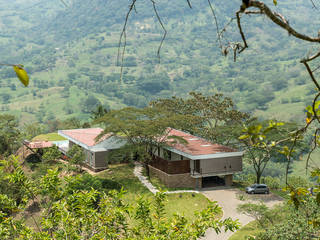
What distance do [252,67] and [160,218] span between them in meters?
161

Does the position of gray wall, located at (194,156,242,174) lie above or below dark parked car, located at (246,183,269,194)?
above

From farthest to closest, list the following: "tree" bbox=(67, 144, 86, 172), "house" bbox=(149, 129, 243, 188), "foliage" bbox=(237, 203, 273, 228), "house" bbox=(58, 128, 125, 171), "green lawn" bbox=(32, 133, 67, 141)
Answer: "green lawn" bbox=(32, 133, 67, 141) < "house" bbox=(58, 128, 125, 171) < "tree" bbox=(67, 144, 86, 172) < "house" bbox=(149, 129, 243, 188) < "foliage" bbox=(237, 203, 273, 228)

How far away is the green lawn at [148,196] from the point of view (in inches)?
743

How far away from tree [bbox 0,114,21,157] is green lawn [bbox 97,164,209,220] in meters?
8.41

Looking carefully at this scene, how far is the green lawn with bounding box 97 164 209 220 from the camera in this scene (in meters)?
18.9

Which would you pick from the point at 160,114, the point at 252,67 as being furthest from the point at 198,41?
the point at 160,114

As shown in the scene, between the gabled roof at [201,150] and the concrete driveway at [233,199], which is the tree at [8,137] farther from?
the concrete driveway at [233,199]

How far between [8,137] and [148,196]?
13.2 m

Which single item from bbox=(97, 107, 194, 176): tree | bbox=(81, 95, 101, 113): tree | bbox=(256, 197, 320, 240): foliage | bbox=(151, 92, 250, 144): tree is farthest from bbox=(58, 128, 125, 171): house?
bbox=(81, 95, 101, 113): tree

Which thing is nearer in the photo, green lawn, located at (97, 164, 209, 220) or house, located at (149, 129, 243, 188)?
green lawn, located at (97, 164, 209, 220)

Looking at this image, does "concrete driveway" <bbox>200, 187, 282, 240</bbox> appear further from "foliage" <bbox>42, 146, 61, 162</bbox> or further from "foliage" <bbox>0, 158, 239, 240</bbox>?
"foliage" <bbox>0, 158, 239, 240</bbox>

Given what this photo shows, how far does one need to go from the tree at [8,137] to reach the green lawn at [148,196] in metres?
8.41

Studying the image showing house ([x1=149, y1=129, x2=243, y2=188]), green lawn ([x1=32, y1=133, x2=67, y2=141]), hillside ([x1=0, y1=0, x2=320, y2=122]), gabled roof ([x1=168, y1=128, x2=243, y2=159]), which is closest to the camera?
gabled roof ([x1=168, y1=128, x2=243, y2=159])

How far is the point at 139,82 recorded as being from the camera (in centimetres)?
14212
